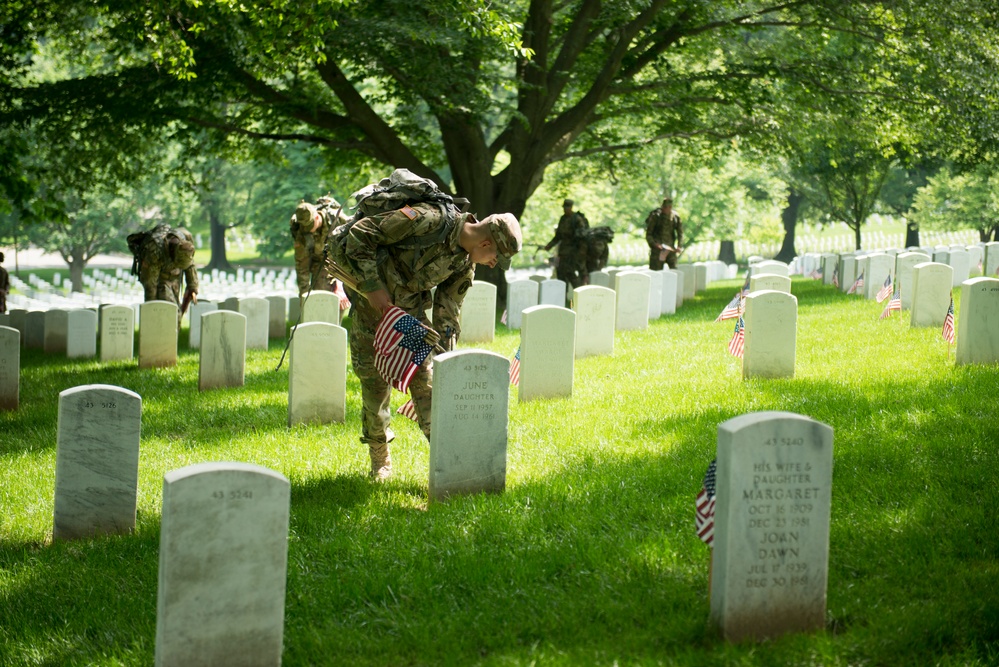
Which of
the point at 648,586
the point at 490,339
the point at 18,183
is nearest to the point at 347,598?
the point at 648,586

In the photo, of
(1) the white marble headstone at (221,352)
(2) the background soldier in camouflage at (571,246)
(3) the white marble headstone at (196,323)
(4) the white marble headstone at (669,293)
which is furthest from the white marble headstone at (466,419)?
(2) the background soldier in camouflage at (571,246)

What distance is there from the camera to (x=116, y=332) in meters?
14.9

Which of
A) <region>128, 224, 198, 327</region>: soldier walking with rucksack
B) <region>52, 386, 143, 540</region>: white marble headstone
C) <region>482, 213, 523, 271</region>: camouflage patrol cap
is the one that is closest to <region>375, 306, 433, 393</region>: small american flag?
<region>482, 213, 523, 271</region>: camouflage patrol cap

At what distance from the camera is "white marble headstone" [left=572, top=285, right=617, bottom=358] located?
1271 centimetres

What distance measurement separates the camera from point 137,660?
4.48 metres

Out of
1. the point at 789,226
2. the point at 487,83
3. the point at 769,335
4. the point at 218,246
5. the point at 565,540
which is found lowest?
the point at 565,540

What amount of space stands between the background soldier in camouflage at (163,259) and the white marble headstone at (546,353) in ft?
26.2

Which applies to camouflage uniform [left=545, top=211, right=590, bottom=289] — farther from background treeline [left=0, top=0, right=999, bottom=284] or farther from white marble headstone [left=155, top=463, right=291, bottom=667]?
white marble headstone [left=155, top=463, right=291, bottom=667]

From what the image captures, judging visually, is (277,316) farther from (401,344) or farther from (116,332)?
(401,344)

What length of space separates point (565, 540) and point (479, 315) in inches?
377

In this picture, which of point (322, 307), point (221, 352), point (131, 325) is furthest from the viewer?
point (131, 325)

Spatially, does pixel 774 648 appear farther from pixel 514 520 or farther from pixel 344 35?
pixel 344 35

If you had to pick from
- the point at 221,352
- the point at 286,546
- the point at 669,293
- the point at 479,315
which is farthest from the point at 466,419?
the point at 669,293

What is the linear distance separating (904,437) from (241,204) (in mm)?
46504
